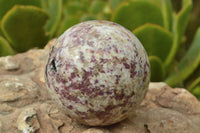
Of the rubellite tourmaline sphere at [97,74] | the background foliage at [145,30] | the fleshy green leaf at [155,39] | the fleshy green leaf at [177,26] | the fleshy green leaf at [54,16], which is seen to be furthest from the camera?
the fleshy green leaf at [54,16]

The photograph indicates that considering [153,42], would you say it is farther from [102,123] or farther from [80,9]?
[80,9]

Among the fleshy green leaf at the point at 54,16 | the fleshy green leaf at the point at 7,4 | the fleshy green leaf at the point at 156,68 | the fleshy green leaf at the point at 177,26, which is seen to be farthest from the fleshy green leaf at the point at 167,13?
the fleshy green leaf at the point at 7,4

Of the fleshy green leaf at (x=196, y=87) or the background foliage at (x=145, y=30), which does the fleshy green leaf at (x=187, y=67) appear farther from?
the fleshy green leaf at (x=196, y=87)

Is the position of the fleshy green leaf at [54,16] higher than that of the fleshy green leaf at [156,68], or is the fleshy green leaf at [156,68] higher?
the fleshy green leaf at [54,16]

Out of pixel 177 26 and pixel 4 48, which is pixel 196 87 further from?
pixel 4 48

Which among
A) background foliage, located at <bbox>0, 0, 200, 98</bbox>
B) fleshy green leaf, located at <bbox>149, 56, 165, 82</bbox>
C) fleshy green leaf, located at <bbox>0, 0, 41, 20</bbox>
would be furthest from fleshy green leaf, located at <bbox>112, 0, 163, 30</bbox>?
fleshy green leaf, located at <bbox>0, 0, 41, 20</bbox>
